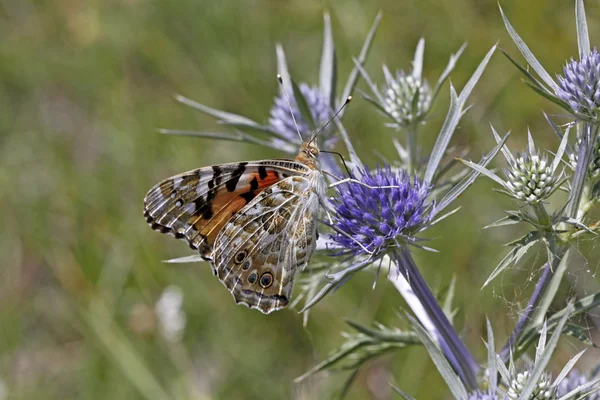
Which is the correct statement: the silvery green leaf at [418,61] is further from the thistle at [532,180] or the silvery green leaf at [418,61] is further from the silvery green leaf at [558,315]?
the silvery green leaf at [558,315]

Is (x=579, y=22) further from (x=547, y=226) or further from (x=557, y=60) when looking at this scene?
(x=557, y=60)

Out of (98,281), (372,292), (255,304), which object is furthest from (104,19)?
(255,304)

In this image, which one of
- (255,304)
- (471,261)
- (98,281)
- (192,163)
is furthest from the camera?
(192,163)

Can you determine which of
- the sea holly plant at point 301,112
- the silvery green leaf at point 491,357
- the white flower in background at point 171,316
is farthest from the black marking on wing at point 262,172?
the white flower in background at point 171,316

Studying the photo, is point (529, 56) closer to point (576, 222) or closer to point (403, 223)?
point (576, 222)

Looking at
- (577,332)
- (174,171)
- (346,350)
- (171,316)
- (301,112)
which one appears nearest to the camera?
(577,332)


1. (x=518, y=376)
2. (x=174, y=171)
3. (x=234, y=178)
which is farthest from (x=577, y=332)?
(x=174, y=171)
